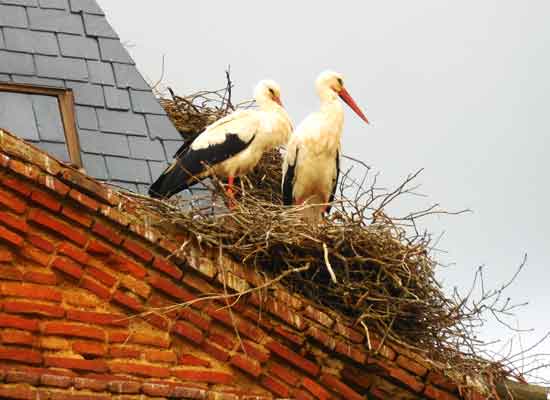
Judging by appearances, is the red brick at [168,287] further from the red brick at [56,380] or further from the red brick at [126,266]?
the red brick at [56,380]

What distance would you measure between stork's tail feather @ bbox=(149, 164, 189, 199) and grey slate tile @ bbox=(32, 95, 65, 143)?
0.61 metres

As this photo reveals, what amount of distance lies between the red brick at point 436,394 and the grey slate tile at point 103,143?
91.8 inches

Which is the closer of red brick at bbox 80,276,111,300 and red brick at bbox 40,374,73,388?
red brick at bbox 40,374,73,388

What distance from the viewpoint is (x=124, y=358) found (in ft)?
27.7

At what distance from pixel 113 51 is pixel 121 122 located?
31.9 inches

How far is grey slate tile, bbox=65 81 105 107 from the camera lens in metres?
10.6

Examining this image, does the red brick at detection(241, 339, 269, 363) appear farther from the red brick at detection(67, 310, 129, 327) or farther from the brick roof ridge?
the red brick at detection(67, 310, 129, 327)

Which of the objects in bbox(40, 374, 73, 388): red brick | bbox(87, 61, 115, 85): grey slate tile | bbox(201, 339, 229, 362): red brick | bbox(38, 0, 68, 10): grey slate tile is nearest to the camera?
bbox(40, 374, 73, 388): red brick

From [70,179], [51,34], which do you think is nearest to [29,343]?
[70,179]

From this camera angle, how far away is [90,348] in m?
8.38

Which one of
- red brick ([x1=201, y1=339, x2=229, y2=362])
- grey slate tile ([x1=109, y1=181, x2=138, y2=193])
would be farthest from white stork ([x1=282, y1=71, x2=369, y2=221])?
red brick ([x1=201, y1=339, x2=229, y2=362])

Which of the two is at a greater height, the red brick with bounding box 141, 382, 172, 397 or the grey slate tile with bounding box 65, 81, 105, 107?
the grey slate tile with bounding box 65, 81, 105, 107

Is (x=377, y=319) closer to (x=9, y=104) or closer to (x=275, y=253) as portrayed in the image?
(x=275, y=253)

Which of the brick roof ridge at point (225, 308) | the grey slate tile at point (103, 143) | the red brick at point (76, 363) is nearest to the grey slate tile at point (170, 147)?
the grey slate tile at point (103, 143)
